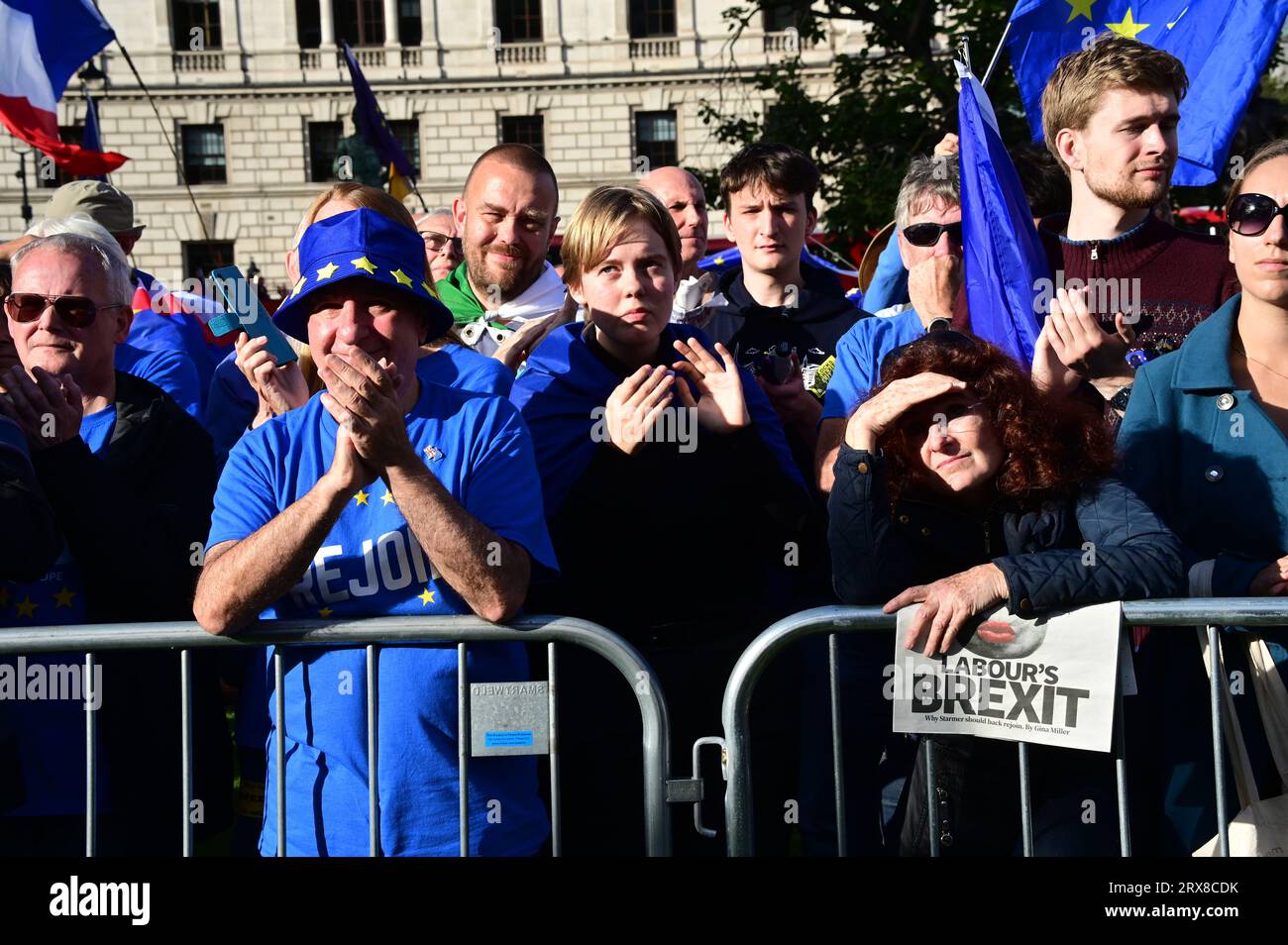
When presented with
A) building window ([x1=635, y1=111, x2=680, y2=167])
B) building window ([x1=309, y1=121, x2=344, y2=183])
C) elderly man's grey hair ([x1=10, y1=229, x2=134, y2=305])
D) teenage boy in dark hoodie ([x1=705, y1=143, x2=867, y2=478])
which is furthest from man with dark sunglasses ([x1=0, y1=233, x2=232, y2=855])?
building window ([x1=309, y1=121, x2=344, y2=183])

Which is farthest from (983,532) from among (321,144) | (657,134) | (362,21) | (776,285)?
(362,21)

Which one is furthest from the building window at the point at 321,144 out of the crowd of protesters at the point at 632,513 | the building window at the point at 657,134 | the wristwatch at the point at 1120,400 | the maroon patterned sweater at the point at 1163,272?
the wristwatch at the point at 1120,400

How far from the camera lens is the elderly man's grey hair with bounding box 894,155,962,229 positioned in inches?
179

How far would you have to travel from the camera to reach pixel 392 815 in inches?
123

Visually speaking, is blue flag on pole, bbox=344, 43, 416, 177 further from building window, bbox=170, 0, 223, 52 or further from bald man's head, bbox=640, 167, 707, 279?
building window, bbox=170, 0, 223, 52

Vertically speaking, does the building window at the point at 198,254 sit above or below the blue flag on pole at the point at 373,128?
above

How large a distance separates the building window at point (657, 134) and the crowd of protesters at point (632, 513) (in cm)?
3694

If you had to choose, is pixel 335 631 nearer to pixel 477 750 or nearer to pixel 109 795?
pixel 477 750

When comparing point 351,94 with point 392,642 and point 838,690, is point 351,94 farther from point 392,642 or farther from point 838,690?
point 838,690

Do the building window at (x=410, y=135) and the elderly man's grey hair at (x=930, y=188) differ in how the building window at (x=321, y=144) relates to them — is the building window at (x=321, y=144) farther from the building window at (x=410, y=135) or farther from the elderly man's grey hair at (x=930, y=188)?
the elderly man's grey hair at (x=930, y=188)

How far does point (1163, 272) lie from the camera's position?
401 cm

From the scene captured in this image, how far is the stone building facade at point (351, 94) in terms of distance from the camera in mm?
39938

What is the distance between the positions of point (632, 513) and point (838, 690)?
81 cm
